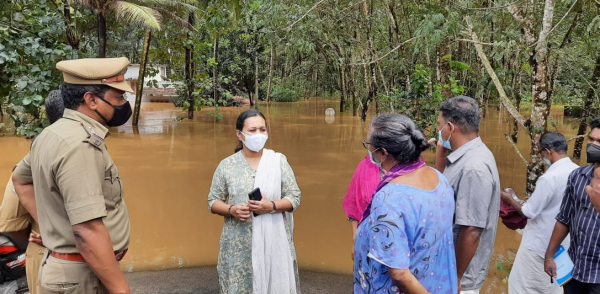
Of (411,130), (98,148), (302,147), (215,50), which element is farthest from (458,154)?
(215,50)

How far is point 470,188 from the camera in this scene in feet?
7.59

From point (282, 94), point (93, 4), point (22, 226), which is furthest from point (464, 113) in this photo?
point (282, 94)

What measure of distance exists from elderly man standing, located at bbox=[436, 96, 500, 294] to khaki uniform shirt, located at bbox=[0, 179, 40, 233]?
2.41 metres

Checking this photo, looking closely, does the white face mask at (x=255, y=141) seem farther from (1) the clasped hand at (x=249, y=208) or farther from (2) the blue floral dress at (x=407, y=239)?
(2) the blue floral dress at (x=407, y=239)

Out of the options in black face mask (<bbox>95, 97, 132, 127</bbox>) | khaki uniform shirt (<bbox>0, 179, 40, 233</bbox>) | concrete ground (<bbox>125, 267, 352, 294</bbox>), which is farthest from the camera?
concrete ground (<bbox>125, 267, 352, 294</bbox>)

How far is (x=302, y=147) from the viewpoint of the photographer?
42.0ft

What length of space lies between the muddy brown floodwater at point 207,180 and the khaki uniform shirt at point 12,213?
251 cm

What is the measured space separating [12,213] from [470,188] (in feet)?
8.31

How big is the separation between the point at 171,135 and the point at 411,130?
13.3 meters

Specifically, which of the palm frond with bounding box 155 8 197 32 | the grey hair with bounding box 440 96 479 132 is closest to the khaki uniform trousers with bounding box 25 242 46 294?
the grey hair with bounding box 440 96 479 132

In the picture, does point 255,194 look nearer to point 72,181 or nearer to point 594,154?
point 72,181

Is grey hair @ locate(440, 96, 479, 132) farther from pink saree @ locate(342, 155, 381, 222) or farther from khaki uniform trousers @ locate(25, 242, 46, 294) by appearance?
khaki uniform trousers @ locate(25, 242, 46, 294)

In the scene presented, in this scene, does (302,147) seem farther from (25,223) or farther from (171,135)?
(25,223)

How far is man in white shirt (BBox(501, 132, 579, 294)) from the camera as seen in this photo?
287 cm
